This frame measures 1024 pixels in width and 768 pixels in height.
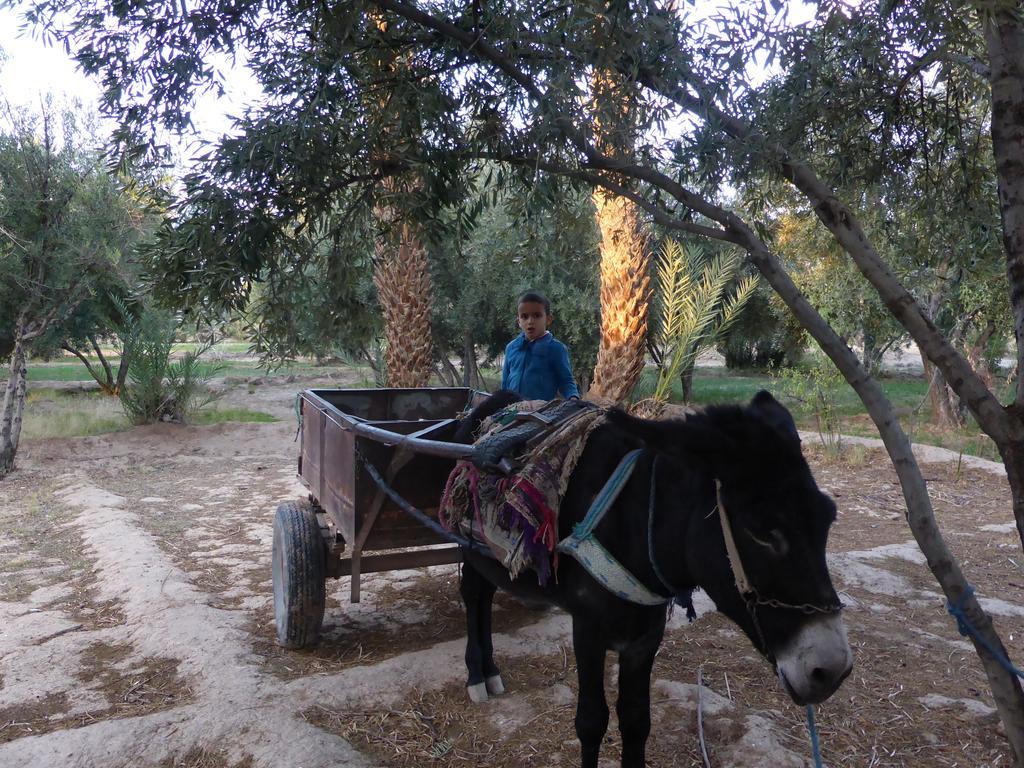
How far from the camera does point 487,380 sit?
23281 mm

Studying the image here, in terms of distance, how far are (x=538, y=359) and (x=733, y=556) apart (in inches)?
112

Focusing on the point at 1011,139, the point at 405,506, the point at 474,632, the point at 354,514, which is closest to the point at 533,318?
the point at 405,506

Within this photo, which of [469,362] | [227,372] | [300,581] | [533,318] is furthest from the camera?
[227,372]

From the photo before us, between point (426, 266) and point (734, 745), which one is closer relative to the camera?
point (734, 745)

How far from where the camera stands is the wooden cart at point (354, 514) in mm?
4102

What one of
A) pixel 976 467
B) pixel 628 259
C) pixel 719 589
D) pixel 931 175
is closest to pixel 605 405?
pixel 719 589

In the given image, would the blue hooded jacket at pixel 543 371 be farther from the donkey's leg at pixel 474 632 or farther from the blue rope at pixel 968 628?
the blue rope at pixel 968 628

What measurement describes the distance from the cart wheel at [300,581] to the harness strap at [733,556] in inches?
116

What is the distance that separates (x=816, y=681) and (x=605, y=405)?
1.50m

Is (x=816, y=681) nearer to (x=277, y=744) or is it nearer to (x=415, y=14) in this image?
(x=277, y=744)

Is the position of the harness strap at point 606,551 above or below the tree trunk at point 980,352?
below

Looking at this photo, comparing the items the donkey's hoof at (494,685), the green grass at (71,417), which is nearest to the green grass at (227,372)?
the green grass at (71,417)

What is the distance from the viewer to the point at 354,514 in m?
4.11

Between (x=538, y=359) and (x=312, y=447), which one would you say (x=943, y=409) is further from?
(x=312, y=447)
